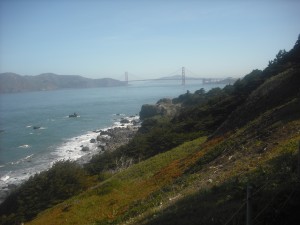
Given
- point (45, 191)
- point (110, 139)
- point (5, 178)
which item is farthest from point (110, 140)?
point (45, 191)

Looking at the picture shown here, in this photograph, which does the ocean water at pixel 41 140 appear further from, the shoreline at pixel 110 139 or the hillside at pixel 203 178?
the hillside at pixel 203 178

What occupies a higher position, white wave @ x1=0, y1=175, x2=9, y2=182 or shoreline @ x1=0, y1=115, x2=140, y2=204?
shoreline @ x1=0, y1=115, x2=140, y2=204

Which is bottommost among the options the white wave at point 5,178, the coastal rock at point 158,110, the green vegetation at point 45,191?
the white wave at point 5,178

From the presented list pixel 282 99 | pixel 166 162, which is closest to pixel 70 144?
pixel 166 162

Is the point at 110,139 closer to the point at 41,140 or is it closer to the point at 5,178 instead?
the point at 41,140

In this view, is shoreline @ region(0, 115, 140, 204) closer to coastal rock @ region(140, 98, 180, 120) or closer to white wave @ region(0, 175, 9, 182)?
white wave @ region(0, 175, 9, 182)

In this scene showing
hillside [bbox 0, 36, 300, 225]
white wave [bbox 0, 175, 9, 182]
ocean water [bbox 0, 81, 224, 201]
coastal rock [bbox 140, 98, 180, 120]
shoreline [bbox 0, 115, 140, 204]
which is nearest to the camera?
hillside [bbox 0, 36, 300, 225]

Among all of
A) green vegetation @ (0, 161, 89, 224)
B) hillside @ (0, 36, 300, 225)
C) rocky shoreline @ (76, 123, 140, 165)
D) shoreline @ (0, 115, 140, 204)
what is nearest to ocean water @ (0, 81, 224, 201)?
shoreline @ (0, 115, 140, 204)

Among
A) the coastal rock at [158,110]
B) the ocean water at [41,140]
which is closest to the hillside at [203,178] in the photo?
the ocean water at [41,140]

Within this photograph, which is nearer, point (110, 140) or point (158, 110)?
point (110, 140)
